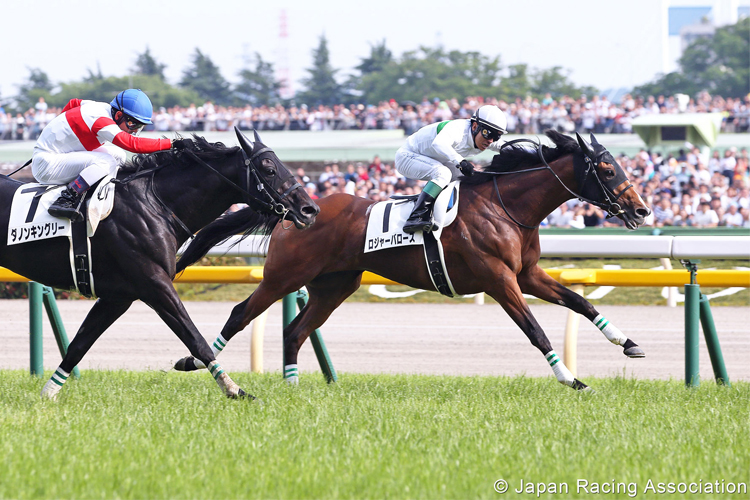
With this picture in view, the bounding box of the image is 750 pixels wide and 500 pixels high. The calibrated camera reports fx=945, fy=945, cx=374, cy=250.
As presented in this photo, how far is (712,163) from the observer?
1970 centimetres

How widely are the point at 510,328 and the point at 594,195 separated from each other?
442cm

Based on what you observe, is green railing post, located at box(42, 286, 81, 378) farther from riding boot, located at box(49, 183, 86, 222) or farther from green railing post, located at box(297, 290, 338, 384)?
green railing post, located at box(297, 290, 338, 384)

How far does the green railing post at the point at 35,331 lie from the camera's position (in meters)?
6.80

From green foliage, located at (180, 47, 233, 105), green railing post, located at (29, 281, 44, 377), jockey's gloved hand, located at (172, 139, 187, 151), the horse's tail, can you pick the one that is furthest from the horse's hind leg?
green foliage, located at (180, 47, 233, 105)

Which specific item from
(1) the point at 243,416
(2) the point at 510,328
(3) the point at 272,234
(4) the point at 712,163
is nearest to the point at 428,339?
(2) the point at 510,328

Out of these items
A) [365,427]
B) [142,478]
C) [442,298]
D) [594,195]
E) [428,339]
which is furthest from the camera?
[442,298]

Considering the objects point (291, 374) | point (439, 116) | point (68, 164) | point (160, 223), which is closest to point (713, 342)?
point (291, 374)

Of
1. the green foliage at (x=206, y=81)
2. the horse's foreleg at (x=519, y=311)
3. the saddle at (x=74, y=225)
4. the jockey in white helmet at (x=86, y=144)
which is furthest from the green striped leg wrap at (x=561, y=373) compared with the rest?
the green foliage at (x=206, y=81)

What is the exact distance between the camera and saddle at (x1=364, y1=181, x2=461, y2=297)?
6262 millimetres

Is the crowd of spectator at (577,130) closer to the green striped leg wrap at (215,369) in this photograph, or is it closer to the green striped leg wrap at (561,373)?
the green striped leg wrap at (215,369)

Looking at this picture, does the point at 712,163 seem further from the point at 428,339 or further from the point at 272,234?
the point at 272,234

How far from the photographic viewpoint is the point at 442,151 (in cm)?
633

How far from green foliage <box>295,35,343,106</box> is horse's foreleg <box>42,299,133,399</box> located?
207ft

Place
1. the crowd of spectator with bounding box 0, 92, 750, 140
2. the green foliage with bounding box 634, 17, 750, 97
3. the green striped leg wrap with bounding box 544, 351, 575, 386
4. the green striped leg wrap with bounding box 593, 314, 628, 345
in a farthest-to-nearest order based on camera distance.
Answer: the green foliage with bounding box 634, 17, 750, 97 → the crowd of spectator with bounding box 0, 92, 750, 140 → the green striped leg wrap with bounding box 593, 314, 628, 345 → the green striped leg wrap with bounding box 544, 351, 575, 386
